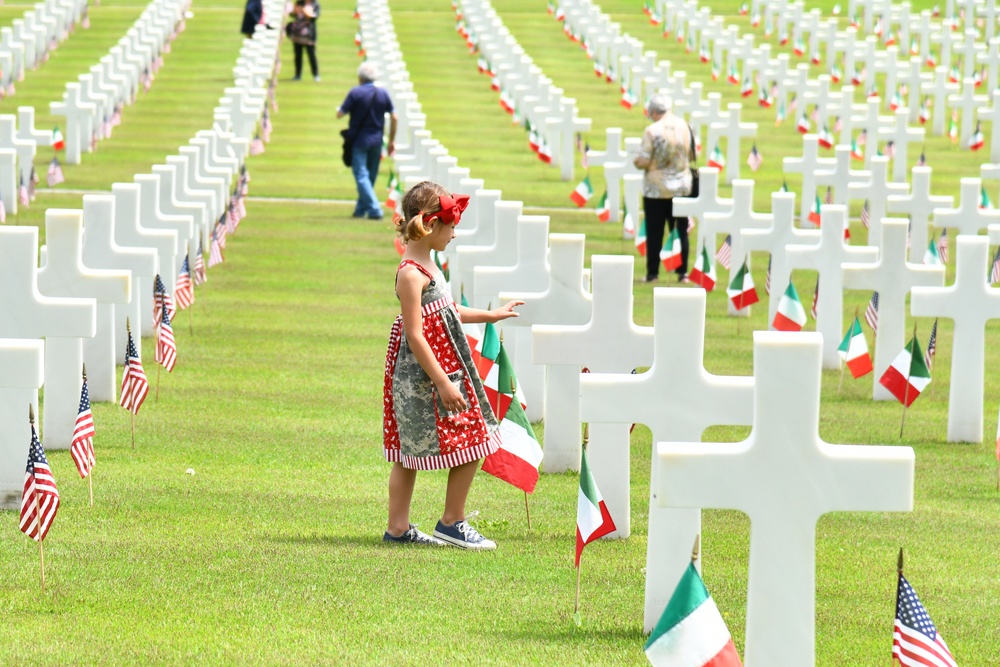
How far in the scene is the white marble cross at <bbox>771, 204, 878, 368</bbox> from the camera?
479 inches

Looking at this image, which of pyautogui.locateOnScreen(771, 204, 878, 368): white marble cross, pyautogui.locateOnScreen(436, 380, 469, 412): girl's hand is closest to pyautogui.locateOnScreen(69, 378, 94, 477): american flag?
pyautogui.locateOnScreen(436, 380, 469, 412): girl's hand

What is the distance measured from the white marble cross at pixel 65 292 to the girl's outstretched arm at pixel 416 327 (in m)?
2.44

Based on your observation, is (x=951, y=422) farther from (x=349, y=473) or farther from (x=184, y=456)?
(x=184, y=456)

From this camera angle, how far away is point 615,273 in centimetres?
775

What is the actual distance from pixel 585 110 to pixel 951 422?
1804 centimetres

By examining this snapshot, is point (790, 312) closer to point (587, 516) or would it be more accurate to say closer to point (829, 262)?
point (829, 262)

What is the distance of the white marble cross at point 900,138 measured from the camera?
71.9 feet

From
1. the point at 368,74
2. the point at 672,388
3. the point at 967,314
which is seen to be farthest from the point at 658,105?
the point at 672,388

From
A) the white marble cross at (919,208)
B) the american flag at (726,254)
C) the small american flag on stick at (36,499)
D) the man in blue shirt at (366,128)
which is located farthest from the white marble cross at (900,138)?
the small american flag on stick at (36,499)

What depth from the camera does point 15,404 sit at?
24.6 feet

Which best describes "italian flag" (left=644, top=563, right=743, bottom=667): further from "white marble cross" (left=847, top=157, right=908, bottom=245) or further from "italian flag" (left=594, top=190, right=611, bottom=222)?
"italian flag" (left=594, top=190, right=611, bottom=222)

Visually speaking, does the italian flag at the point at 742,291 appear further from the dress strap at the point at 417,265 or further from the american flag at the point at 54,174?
the american flag at the point at 54,174

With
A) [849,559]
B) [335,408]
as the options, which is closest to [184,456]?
[335,408]

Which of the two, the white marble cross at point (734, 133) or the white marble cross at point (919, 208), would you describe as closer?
the white marble cross at point (919, 208)
